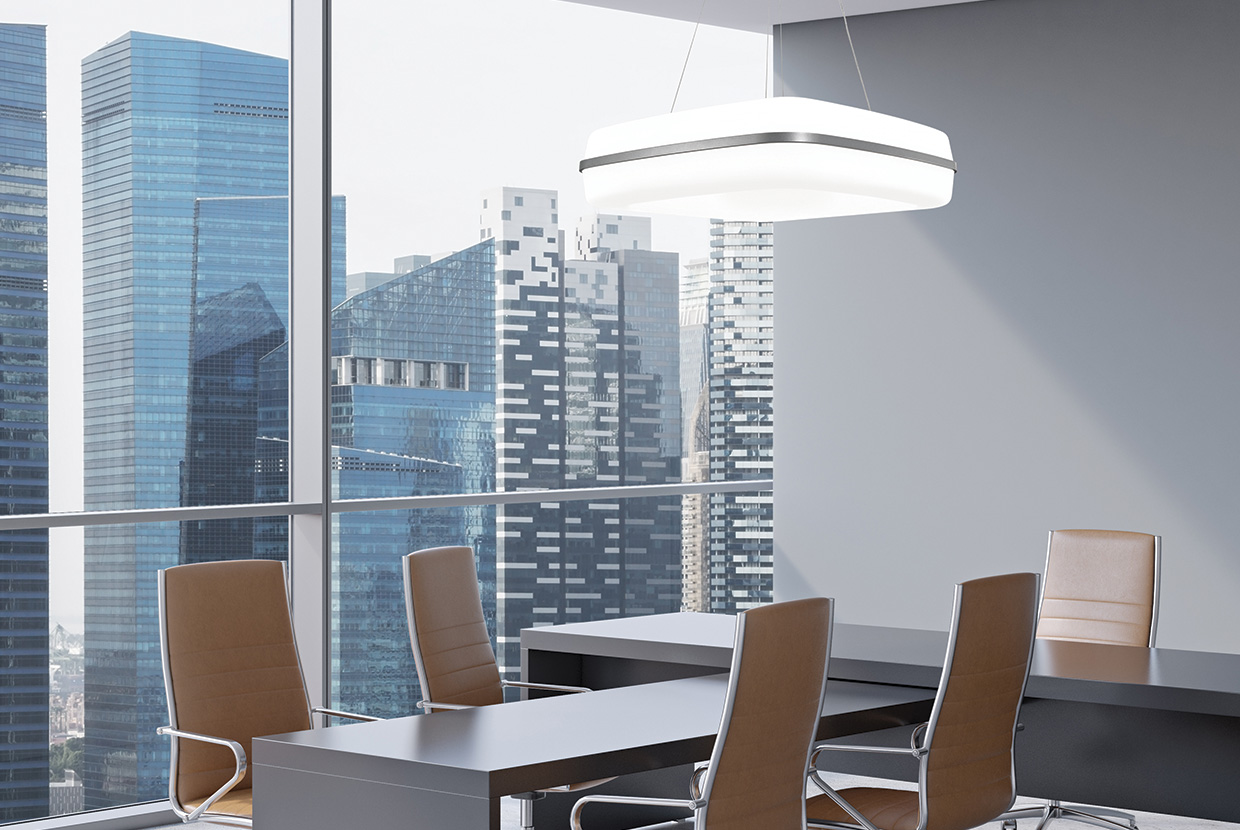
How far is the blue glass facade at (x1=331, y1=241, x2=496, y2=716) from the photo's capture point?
20.7 feet

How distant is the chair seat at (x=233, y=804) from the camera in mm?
3830

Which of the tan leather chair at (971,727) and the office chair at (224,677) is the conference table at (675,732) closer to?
the tan leather chair at (971,727)

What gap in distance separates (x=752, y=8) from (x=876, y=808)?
4483 mm

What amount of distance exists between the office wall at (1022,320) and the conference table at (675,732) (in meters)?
2.26

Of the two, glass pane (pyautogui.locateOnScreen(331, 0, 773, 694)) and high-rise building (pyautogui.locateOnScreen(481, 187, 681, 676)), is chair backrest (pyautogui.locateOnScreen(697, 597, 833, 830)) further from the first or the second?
high-rise building (pyautogui.locateOnScreen(481, 187, 681, 676))

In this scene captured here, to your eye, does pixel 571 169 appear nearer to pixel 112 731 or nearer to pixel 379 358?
pixel 379 358

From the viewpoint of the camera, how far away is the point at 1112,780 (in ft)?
13.9

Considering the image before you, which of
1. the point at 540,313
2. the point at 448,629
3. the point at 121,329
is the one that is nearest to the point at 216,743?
the point at 448,629

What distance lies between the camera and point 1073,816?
5.06m

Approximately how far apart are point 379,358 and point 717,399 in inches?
85.3

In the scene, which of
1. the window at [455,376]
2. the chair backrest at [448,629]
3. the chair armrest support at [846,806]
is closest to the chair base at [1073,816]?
the chair armrest support at [846,806]

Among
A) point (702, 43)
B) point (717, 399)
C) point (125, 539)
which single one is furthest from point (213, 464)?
point (702, 43)

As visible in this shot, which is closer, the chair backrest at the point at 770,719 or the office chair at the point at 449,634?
the chair backrest at the point at 770,719

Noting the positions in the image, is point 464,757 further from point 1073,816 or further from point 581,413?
point 581,413
